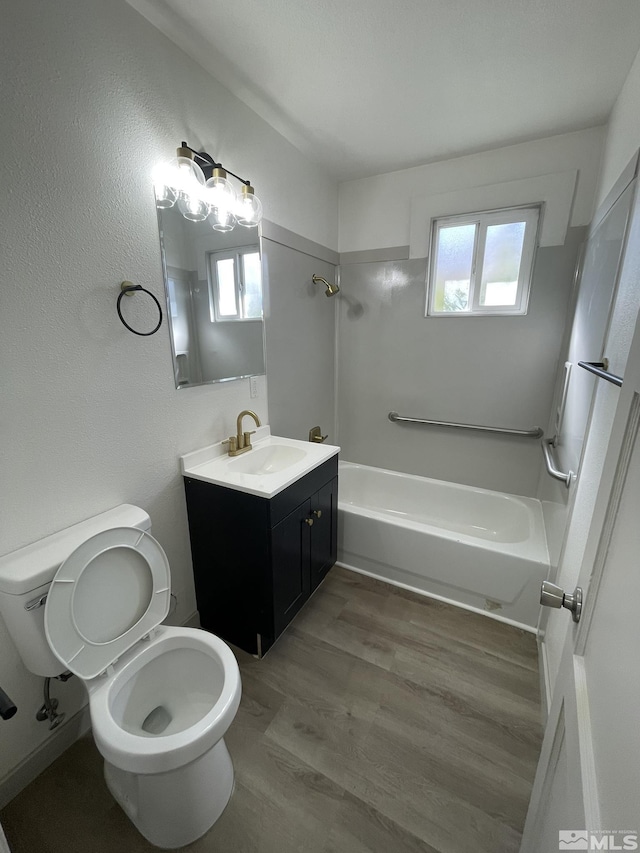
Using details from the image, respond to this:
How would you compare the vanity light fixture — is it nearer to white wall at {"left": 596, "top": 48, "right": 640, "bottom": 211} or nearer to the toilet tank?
the toilet tank

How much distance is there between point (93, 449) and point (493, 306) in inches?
92.4

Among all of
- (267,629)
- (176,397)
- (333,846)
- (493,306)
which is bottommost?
(333,846)

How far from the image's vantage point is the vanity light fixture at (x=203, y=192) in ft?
4.32

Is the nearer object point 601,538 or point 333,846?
point 601,538

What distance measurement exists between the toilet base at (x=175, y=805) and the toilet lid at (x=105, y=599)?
1.13 feet

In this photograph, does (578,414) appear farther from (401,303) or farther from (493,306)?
(401,303)

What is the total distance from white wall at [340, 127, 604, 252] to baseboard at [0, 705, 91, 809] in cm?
294

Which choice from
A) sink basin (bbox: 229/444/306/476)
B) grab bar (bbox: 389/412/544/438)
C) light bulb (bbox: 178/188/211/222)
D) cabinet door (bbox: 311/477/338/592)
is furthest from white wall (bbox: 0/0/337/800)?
grab bar (bbox: 389/412/544/438)

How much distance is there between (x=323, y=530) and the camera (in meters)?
1.83

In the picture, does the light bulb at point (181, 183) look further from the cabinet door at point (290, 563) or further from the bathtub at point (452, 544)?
the bathtub at point (452, 544)

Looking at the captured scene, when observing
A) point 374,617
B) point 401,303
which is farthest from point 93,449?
point 401,303

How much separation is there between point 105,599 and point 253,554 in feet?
1.74

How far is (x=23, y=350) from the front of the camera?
101cm

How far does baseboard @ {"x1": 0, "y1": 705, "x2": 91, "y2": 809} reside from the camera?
3.63 ft
